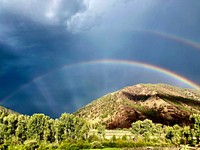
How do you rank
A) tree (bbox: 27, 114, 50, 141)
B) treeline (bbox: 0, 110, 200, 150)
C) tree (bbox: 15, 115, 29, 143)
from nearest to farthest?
treeline (bbox: 0, 110, 200, 150), tree (bbox: 15, 115, 29, 143), tree (bbox: 27, 114, 50, 141)

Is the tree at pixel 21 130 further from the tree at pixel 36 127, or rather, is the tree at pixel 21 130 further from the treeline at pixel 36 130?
the tree at pixel 36 127

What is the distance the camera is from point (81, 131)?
85.8 meters

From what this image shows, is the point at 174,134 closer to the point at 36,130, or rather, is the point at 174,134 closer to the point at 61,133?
the point at 61,133

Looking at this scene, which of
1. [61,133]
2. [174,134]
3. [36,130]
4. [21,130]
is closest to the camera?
[21,130]

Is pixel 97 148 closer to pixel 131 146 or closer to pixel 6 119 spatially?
pixel 131 146

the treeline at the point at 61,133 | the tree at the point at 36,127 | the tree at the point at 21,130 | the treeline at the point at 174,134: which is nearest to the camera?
the treeline at the point at 61,133

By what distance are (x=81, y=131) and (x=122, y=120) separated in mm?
98604

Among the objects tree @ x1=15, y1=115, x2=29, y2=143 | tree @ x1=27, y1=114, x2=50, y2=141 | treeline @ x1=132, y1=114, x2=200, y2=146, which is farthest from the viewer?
A: tree @ x1=27, y1=114, x2=50, y2=141

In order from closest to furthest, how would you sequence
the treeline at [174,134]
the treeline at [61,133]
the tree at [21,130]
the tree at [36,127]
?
1. the treeline at [61,133]
2. the treeline at [174,134]
3. the tree at [21,130]
4. the tree at [36,127]

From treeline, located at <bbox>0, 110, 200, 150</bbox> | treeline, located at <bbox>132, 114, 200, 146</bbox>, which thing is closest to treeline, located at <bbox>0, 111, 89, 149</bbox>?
treeline, located at <bbox>0, 110, 200, 150</bbox>

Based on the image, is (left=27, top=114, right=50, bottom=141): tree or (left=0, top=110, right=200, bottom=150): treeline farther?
(left=27, top=114, right=50, bottom=141): tree

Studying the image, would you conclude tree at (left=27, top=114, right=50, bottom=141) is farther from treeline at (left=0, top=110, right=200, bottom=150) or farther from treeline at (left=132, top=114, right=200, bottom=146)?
treeline at (left=132, top=114, right=200, bottom=146)

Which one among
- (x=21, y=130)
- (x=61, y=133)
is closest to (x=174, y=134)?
(x=61, y=133)

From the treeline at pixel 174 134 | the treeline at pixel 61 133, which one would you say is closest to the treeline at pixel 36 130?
the treeline at pixel 61 133
